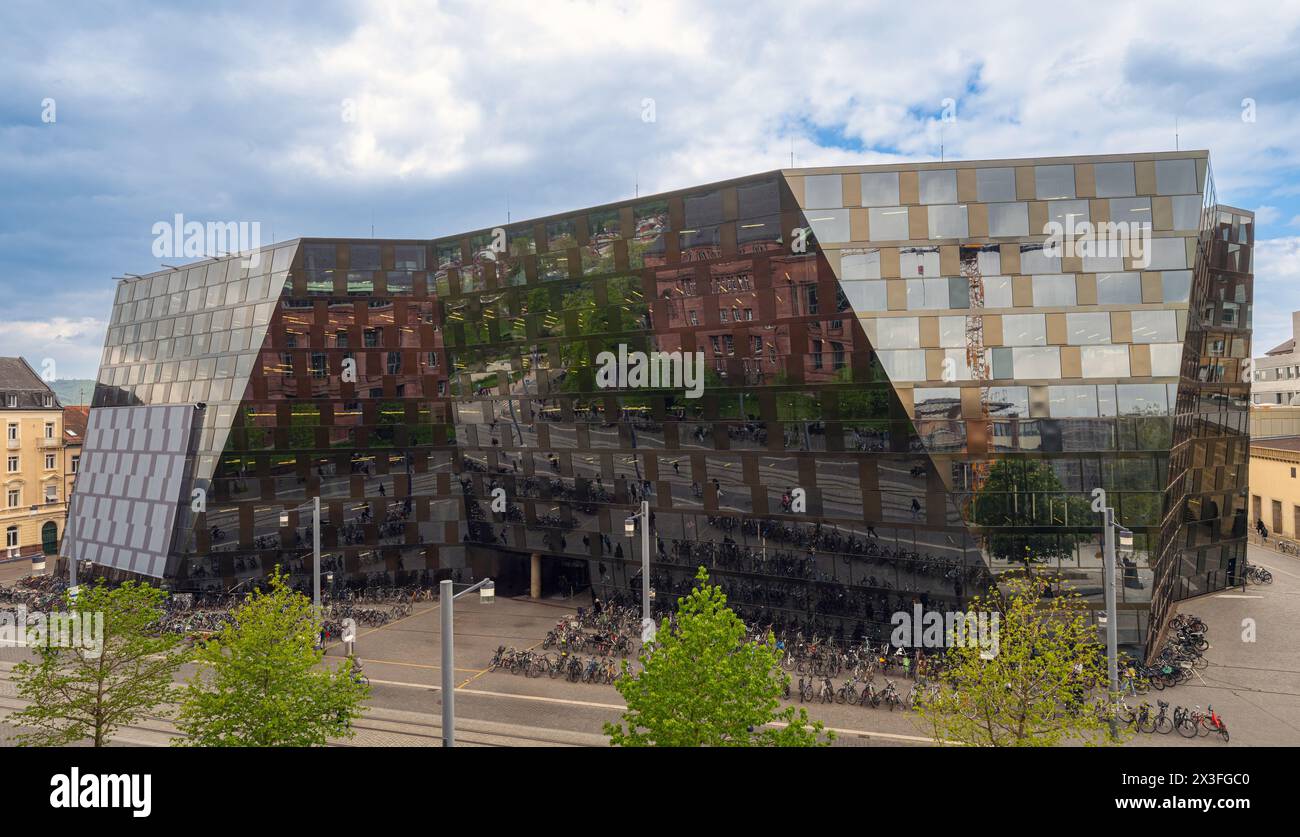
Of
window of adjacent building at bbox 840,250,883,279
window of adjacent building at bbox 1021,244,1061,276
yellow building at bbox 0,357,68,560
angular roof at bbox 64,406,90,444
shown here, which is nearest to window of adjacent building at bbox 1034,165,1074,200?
window of adjacent building at bbox 1021,244,1061,276

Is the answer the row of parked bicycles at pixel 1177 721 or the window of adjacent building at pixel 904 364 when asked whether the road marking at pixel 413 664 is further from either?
the row of parked bicycles at pixel 1177 721

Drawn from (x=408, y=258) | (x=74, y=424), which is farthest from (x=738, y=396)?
(x=74, y=424)

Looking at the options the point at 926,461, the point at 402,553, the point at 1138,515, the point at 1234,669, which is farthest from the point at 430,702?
the point at 1234,669

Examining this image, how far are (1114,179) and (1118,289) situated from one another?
423 cm

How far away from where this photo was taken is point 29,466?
56.7m

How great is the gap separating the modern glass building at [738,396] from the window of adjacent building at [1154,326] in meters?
0.08

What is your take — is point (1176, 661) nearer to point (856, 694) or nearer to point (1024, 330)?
point (856, 694)

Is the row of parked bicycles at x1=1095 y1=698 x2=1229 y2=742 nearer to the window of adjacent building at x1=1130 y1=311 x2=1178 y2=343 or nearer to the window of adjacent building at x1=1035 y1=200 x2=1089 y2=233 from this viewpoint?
the window of adjacent building at x1=1130 y1=311 x2=1178 y2=343

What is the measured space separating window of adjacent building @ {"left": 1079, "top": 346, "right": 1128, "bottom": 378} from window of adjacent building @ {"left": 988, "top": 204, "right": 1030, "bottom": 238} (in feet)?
17.2
